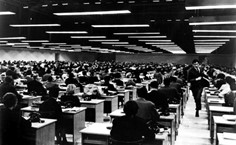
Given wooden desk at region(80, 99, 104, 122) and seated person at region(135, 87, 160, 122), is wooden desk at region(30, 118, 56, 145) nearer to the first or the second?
seated person at region(135, 87, 160, 122)

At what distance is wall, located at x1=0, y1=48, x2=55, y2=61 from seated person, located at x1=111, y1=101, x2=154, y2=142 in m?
26.4

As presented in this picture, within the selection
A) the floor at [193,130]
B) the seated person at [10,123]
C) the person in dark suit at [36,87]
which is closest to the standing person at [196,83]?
the floor at [193,130]

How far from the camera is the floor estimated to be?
7.09 metres

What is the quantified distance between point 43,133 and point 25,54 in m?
28.4

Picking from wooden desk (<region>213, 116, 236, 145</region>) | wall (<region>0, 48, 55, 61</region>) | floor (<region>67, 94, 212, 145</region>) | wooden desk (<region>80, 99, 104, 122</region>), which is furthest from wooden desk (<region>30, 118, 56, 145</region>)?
wall (<region>0, 48, 55, 61</region>)

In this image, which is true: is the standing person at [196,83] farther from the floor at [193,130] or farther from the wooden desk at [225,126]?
the wooden desk at [225,126]

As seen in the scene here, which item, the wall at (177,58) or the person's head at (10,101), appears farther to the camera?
the wall at (177,58)

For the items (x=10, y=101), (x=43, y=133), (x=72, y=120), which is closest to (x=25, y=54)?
(x=72, y=120)

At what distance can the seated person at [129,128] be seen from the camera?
377 cm

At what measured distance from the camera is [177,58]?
42.8 metres

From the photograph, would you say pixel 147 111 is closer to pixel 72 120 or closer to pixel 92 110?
pixel 72 120

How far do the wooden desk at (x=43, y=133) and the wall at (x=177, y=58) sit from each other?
121 feet

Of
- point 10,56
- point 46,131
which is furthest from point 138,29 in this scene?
point 10,56

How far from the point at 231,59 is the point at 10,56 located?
28.2 metres
